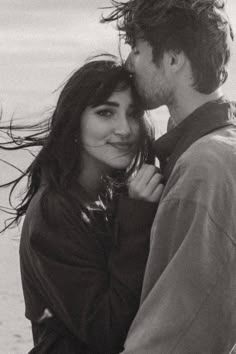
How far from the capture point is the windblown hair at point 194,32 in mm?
2961

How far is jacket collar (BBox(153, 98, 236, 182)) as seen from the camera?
282 cm

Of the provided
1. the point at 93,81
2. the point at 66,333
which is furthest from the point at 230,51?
the point at 66,333

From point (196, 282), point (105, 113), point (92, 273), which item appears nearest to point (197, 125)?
point (196, 282)

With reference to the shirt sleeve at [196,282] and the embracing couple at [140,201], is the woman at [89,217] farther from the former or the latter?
the shirt sleeve at [196,282]

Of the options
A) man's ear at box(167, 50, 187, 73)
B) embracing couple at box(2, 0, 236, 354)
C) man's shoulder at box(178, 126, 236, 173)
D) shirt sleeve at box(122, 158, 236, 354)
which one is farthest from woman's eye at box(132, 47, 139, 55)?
shirt sleeve at box(122, 158, 236, 354)

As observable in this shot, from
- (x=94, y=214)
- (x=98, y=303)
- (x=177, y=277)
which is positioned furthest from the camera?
(x=94, y=214)

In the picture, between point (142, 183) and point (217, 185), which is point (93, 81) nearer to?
point (142, 183)

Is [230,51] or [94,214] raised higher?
[230,51]

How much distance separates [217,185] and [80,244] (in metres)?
1.04

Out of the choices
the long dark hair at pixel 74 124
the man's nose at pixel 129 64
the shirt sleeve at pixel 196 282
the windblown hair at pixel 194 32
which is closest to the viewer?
the shirt sleeve at pixel 196 282

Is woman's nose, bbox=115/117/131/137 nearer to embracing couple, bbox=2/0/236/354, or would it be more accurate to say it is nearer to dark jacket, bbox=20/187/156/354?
embracing couple, bbox=2/0/236/354

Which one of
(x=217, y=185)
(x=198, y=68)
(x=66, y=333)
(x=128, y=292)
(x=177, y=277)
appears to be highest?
(x=198, y=68)

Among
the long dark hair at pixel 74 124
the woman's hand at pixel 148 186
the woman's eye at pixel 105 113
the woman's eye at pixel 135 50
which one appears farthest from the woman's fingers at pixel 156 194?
the woman's eye at pixel 105 113

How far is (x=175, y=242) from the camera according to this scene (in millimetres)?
2533
